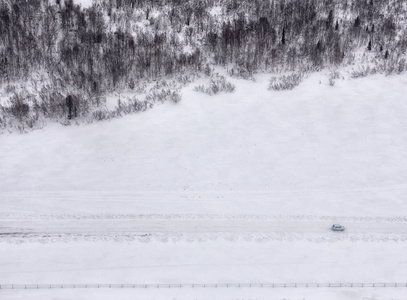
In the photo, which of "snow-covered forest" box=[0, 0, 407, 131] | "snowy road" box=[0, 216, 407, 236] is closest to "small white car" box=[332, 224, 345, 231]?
"snowy road" box=[0, 216, 407, 236]

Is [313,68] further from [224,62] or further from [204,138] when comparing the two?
[204,138]

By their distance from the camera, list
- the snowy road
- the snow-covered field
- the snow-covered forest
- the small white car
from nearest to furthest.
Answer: the snow-covered field → the snowy road → the small white car → the snow-covered forest

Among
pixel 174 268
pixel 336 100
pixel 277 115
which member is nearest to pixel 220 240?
pixel 174 268

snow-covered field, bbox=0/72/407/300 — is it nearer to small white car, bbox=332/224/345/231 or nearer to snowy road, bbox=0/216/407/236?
snowy road, bbox=0/216/407/236

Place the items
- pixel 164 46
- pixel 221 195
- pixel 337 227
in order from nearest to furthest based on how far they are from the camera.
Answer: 1. pixel 337 227
2. pixel 221 195
3. pixel 164 46

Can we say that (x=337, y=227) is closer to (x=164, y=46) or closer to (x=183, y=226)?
(x=183, y=226)

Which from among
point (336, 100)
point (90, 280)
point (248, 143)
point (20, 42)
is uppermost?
point (20, 42)

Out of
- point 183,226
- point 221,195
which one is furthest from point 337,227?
point 183,226
